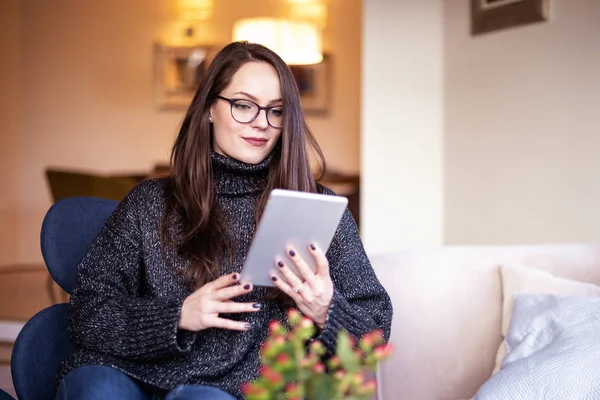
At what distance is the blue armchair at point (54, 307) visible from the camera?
71.2 inches

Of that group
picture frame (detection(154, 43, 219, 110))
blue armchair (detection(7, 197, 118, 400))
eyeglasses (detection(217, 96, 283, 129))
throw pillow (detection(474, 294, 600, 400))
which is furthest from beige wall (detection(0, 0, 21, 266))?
throw pillow (detection(474, 294, 600, 400))

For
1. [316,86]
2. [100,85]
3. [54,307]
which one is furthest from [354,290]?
[100,85]

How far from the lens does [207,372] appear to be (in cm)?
170

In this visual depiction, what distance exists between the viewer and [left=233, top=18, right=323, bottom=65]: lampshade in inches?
201

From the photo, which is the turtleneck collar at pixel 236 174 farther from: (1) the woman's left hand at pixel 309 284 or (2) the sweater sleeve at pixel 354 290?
(1) the woman's left hand at pixel 309 284

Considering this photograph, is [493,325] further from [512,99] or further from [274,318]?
[512,99]

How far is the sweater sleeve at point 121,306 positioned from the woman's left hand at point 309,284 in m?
0.23

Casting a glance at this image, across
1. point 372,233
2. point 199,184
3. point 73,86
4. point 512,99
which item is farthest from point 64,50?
point 199,184

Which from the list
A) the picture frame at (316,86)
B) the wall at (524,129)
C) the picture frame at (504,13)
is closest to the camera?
the wall at (524,129)

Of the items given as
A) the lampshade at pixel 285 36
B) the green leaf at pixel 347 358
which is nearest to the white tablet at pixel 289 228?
the green leaf at pixel 347 358

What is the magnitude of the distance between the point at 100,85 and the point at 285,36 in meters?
2.55

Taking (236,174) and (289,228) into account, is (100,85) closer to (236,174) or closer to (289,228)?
(236,174)

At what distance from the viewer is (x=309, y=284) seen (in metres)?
1.60

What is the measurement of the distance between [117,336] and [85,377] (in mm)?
123
